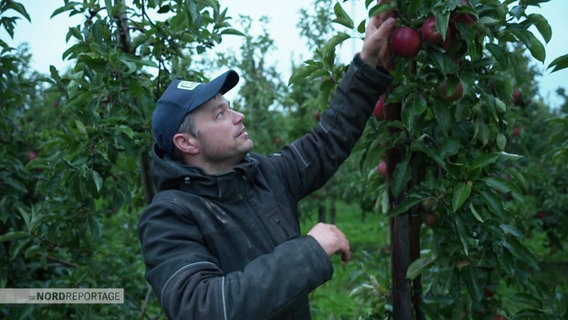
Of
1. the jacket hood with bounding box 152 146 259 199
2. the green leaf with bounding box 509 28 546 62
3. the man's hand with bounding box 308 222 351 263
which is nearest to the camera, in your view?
the man's hand with bounding box 308 222 351 263

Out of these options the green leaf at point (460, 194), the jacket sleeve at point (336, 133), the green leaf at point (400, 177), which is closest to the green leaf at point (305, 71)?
the jacket sleeve at point (336, 133)

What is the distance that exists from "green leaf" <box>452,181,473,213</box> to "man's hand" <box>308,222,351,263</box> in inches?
14.8

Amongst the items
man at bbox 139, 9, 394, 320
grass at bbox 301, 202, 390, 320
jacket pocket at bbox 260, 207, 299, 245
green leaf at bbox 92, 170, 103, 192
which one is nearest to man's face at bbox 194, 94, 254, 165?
man at bbox 139, 9, 394, 320

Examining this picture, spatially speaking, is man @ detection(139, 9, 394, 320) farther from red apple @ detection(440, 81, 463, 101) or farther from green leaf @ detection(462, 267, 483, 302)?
green leaf @ detection(462, 267, 483, 302)

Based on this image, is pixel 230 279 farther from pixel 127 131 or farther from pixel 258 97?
pixel 258 97

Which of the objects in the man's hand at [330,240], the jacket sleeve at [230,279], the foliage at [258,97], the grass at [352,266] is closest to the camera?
the jacket sleeve at [230,279]

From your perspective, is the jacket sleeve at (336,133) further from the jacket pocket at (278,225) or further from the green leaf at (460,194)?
the green leaf at (460,194)

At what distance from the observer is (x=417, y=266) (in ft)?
6.50

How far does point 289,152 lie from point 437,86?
54 cm

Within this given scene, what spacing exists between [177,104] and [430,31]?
0.78 metres

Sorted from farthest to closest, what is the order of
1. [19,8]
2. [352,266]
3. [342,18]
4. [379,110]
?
[352,266] → [19,8] → [379,110] → [342,18]

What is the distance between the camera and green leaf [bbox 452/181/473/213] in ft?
5.56

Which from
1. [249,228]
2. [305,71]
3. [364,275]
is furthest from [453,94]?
[364,275]

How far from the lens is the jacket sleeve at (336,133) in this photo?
189 cm
